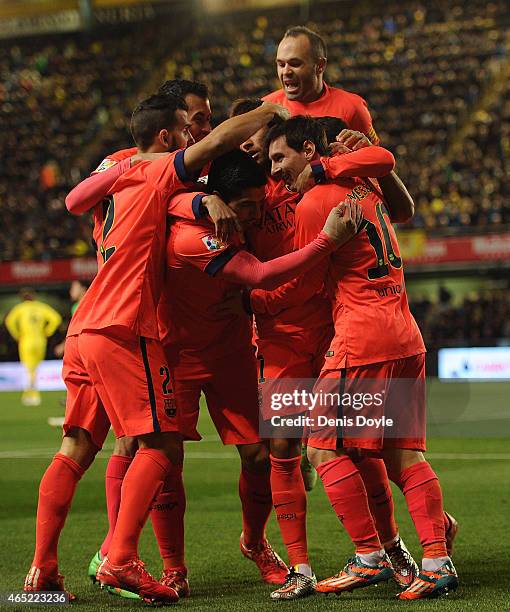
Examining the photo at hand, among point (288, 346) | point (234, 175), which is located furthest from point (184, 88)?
point (288, 346)

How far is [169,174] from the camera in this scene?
423cm

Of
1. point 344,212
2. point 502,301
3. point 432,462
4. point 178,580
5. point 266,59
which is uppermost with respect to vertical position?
point 266,59

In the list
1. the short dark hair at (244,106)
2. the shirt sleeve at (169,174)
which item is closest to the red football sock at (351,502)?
the shirt sleeve at (169,174)

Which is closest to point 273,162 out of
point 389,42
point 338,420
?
point 338,420

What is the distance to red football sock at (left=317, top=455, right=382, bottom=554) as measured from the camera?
4082mm

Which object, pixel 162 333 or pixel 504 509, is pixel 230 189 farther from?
pixel 504 509

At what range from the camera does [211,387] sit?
461 centimetres

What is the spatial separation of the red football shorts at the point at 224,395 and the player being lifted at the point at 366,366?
0.42 metres

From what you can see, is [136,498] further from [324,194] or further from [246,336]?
[324,194]

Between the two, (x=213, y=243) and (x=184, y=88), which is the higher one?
(x=184, y=88)

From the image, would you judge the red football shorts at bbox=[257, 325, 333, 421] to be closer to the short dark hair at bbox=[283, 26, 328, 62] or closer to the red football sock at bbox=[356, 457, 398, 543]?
the red football sock at bbox=[356, 457, 398, 543]

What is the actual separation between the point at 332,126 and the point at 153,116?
2.55ft

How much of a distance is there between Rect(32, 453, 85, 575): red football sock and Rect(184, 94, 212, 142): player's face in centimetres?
168

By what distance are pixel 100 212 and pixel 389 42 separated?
1093 inches
